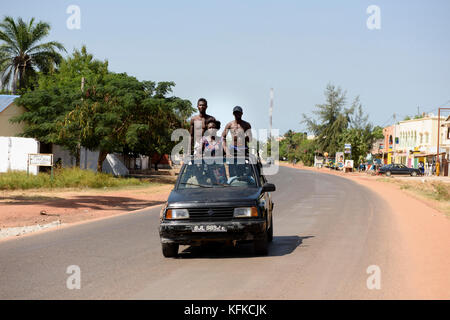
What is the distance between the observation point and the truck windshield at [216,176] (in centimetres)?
946

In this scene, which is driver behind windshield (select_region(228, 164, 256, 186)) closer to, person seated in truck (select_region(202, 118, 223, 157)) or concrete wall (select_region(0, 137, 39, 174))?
person seated in truck (select_region(202, 118, 223, 157))

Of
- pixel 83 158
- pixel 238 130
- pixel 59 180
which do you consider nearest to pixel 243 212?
pixel 238 130

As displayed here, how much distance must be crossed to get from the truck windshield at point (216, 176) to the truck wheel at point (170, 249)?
1141 millimetres

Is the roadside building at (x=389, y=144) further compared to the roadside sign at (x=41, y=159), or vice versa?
the roadside building at (x=389, y=144)

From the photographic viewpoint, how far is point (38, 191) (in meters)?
25.3

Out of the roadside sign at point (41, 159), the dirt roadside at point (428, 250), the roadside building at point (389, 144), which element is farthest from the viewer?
the roadside building at point (389, 144)

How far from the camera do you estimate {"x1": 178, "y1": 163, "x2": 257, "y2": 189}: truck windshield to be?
31.0 feet

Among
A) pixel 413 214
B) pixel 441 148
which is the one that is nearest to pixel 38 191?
pixel 413 214

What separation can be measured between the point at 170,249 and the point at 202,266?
3.03 feet

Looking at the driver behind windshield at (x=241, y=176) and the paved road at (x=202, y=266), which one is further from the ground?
the driver behind windshield at (x=241, y=176)

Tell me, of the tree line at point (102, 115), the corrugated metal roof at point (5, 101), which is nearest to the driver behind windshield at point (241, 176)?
the tree line at point (102, 115)

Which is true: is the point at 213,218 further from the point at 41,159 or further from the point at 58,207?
the point at 41,159

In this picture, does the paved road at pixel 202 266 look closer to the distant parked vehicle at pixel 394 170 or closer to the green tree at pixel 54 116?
the green tree at pixel 54 116
